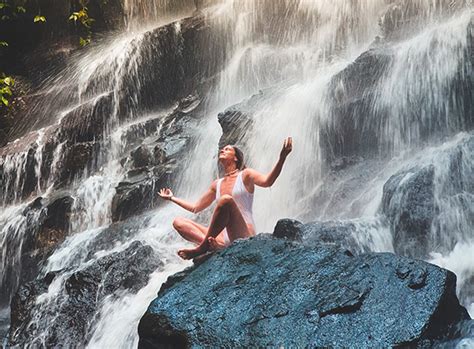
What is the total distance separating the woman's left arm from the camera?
5.22 m

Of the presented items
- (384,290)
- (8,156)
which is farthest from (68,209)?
(384,290)

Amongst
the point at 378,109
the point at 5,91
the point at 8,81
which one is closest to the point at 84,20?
the point at 8,81

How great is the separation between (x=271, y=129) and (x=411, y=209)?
12.3 feet

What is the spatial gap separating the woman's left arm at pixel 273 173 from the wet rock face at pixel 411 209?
A: 73.4 inches

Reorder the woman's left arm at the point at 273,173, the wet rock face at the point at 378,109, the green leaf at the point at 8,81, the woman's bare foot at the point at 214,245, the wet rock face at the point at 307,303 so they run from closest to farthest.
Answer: the wet rock face at the point at 307,303 < the woman's left arm at the point at 273,173 < the woman's bare foot at the point at 214,245 < the wet rock face at the point at 378,109 < the green leaf at the point at 8,81

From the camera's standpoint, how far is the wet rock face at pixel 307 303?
356 centimetres

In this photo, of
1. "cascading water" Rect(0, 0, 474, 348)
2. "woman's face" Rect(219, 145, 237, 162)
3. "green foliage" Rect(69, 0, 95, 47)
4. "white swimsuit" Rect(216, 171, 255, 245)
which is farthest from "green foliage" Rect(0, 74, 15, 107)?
"white swimsuit" Rect(216, 171, 255, 245)

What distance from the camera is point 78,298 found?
6.52 metres

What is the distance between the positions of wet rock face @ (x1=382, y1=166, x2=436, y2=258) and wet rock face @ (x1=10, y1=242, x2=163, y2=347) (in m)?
3.00

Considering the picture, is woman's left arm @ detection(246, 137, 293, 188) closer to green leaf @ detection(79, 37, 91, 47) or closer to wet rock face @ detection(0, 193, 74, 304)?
wet rock face @ detection(0, 193, 74, 304)

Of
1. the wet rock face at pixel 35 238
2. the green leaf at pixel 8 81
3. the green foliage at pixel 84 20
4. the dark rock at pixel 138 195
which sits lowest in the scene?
the wet rock face at pixel 35 238

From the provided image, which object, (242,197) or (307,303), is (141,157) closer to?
(242,197)

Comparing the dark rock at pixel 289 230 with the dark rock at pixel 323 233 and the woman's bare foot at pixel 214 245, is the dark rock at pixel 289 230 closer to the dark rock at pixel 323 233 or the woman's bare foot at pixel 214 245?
the dark rock at pixel 323 233

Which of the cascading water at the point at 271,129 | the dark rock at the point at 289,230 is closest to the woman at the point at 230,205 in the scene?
the dark rock at the point at 289,230
